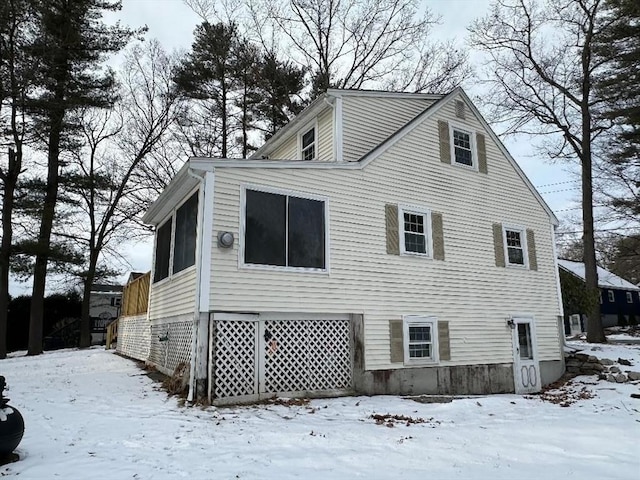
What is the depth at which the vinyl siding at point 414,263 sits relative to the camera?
8.84m

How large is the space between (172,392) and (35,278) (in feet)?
41.7

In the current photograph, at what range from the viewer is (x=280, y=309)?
8.95 m

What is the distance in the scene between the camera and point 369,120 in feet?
40.7

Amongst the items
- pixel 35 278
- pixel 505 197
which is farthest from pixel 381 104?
pixel 35 278

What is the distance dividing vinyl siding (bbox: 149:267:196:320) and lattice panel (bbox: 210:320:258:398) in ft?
2.98

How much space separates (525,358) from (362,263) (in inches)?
242

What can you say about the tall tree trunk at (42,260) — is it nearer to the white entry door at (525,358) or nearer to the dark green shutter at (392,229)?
the dark green shutter at (392,229)

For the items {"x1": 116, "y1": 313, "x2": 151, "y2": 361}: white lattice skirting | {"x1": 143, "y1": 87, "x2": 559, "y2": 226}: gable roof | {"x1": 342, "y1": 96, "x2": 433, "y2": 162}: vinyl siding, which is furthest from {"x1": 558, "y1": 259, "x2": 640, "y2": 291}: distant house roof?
{"x1": 116, "y1": 313, "x2": 151, "y2": 361}: white lattice skirting

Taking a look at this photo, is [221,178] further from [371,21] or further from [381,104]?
[371,21]

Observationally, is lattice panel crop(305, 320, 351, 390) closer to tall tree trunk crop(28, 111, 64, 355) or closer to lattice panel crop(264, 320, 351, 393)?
lattice panel crop(264, 320, 351, 393)

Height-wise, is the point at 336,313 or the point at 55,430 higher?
the point at 336,313

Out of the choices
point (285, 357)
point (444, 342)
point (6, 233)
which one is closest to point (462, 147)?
point (444, 342)

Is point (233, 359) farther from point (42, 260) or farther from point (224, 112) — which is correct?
point (224, 112)

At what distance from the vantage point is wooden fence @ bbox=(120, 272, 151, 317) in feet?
45.8
